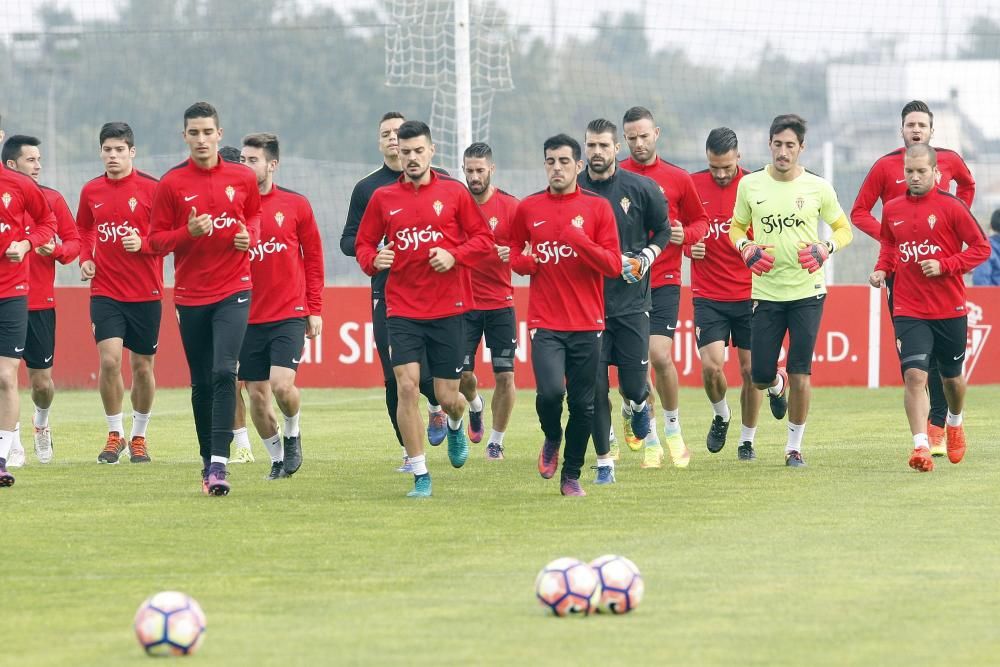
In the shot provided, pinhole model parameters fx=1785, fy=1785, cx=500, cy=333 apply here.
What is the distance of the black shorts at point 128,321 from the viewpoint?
13.8m

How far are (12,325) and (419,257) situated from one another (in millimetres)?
2861

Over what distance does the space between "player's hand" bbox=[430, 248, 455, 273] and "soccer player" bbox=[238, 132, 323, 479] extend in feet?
5.66

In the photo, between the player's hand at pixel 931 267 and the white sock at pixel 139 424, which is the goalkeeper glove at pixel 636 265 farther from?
the white sock at pixel 139 424

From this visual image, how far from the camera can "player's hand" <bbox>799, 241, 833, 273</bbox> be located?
486 inches

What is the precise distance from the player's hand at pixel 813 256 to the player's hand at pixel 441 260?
282 centimetres

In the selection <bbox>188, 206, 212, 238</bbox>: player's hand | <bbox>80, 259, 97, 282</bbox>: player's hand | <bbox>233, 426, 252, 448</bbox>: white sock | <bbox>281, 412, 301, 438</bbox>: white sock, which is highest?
<bbox>188, 206, 212, 238</bbox>: player's hand

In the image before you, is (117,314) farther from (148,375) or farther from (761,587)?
(761,587)

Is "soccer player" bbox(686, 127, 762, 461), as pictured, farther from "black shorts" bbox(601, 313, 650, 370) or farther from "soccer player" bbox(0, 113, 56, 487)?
"soccer player" bbox(0, 113, 56, 487)

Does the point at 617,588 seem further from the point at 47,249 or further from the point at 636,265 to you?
the point at 47,249

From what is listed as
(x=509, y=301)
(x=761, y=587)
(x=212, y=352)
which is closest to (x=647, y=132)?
(x=509, y=301)

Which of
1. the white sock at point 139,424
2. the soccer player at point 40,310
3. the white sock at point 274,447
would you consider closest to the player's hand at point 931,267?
the white sock at point 274,447

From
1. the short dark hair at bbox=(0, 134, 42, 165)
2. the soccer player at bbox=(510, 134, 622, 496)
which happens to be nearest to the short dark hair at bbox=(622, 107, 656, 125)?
the soccer player at bbox=(510, 134, 622, 496)

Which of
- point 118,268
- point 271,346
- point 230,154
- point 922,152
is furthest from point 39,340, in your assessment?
point 922,152

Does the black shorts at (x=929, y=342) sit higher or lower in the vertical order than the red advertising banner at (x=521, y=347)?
higher
